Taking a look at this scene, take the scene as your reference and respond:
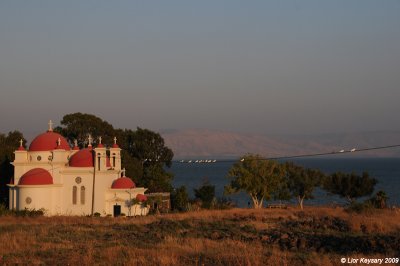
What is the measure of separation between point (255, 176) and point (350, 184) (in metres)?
10.4

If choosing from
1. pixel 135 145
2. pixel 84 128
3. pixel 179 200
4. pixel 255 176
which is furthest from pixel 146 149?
pixel 179 200

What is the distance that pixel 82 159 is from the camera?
51406mm

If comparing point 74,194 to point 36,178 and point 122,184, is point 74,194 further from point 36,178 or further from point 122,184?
point 122,184

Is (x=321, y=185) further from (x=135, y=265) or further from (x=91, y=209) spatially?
(x=135, y=265)

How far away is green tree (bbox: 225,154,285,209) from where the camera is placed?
60.6 m

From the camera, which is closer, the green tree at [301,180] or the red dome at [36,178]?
the red dome at [36,178]

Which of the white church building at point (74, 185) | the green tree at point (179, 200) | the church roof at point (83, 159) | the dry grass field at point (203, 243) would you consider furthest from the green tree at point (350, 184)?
the dry grass field at point (203, 243)

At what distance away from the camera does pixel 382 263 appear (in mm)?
17359

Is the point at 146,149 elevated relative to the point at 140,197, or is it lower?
elevated

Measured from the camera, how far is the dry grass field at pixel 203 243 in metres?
19.0

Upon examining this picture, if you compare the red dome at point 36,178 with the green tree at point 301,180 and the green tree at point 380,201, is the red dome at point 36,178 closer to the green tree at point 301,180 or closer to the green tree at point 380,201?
the green tree at point 380,201

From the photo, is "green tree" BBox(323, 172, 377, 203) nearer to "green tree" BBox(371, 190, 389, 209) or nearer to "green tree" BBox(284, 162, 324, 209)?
"green tree" BBox(284, 162, 324, 209)

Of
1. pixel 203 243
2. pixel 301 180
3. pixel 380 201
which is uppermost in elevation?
pixel 301 180

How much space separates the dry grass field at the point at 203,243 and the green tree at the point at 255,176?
2916 centimetres
